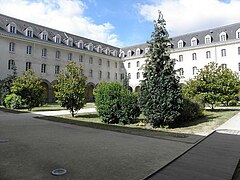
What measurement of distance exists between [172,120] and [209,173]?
5654mm

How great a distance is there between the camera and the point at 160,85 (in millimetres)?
9773

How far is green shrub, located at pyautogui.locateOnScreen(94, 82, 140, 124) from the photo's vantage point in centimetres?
1116

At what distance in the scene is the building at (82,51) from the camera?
1171 inches

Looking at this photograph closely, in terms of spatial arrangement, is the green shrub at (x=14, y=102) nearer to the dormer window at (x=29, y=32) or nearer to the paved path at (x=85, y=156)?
the dormer window at (x=29, y=32)

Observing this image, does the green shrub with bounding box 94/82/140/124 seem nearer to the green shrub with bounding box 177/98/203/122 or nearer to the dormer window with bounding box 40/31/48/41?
the green shrub with bounding box 177/98/203/122

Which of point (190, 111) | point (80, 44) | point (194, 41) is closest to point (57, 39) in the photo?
point (80, 44)

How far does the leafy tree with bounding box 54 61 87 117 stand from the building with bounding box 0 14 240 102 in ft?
38.9

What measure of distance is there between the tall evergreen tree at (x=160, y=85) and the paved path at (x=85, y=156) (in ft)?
9.06

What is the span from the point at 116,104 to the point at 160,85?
301 centimetres

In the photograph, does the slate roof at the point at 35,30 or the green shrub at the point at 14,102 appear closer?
the green shrub at the point at 14,102

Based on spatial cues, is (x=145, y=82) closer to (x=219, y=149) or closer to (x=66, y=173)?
(x=219, y=149)

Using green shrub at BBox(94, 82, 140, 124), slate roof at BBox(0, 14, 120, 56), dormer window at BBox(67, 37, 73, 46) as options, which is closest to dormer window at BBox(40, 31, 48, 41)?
slate roof at BBox(0, 14, 120, 56)

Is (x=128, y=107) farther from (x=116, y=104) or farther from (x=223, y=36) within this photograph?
(x=223, y=36)

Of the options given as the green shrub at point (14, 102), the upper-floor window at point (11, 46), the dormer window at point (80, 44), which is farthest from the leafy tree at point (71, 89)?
the dormer window at point (80, 44)
